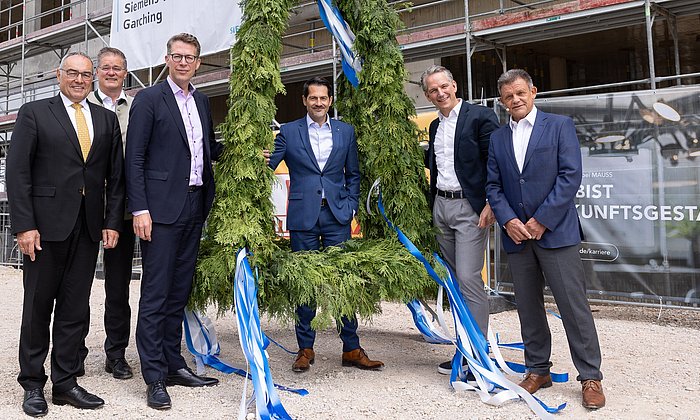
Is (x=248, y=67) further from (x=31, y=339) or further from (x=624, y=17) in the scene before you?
(x=624, y=17)

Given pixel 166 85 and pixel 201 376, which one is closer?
pixel 166 85

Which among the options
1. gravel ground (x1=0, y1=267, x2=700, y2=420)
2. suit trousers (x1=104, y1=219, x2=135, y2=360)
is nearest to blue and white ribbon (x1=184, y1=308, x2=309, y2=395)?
gravel ground (x1=0, y1=267, x2=700, y2=420)

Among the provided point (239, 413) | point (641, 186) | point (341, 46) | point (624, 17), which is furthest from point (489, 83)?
point (239, 413)

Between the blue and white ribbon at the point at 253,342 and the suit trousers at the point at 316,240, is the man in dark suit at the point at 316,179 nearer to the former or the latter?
A: the suit trousers at the point at 316,240

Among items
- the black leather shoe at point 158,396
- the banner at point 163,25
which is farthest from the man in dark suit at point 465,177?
the banner at point 163,25

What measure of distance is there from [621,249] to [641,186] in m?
0.68

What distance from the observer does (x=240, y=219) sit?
3.99m

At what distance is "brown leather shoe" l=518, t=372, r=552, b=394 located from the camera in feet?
13.0

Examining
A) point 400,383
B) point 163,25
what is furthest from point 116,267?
point 163,25

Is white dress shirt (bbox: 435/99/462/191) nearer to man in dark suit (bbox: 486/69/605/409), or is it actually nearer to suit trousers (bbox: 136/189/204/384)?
man in dark suit (bbox: 486/69/605/409)

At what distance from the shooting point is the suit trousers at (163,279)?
12.6ft

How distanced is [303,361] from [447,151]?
185 centimetres

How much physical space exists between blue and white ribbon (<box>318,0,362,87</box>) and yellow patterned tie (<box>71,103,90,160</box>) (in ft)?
6.34

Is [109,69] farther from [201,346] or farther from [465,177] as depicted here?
[465,177]
